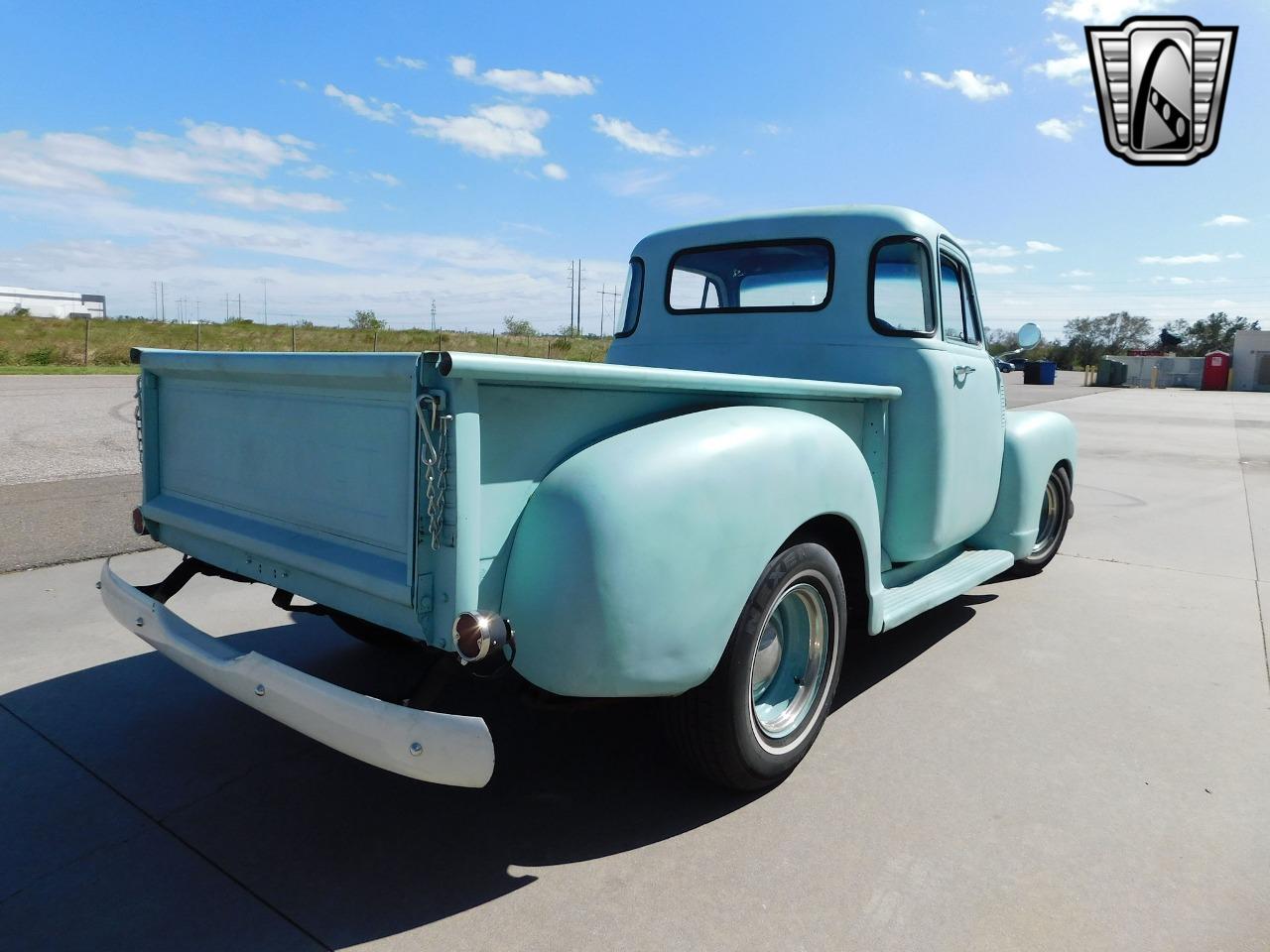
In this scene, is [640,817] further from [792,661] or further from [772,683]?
[792,661]

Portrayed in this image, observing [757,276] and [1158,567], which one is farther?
[1158,567]

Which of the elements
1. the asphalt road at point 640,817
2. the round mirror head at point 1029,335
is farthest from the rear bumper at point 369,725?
the round mirror head at point 1029,335

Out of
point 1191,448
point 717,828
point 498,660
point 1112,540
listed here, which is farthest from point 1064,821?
point 1191,448

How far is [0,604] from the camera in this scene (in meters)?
4.01

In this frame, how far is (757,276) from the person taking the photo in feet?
13.1

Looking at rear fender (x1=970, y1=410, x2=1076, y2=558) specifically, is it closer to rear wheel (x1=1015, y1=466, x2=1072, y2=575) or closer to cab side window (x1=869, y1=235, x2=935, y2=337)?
rear wheel (x1=1015, y1=466, x2=1072, y2=575)

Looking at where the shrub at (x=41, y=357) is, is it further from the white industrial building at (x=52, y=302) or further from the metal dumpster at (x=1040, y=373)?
the white industrial building at (x=52, y=302)

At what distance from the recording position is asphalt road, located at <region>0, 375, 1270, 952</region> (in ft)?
6.57

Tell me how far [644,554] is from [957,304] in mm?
2751

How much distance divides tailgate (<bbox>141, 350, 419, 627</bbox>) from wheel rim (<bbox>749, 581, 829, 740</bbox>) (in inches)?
48.8

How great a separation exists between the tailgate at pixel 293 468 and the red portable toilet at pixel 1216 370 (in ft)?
145

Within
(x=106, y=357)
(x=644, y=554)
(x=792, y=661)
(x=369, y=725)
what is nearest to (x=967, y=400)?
(x=792, y=661)

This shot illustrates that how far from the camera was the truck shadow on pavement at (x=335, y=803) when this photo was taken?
2053 millimetres

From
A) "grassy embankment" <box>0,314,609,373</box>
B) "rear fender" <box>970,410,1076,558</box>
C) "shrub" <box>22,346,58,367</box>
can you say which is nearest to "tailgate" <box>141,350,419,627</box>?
"rear fender" <box>970,410,1076,558</box>
